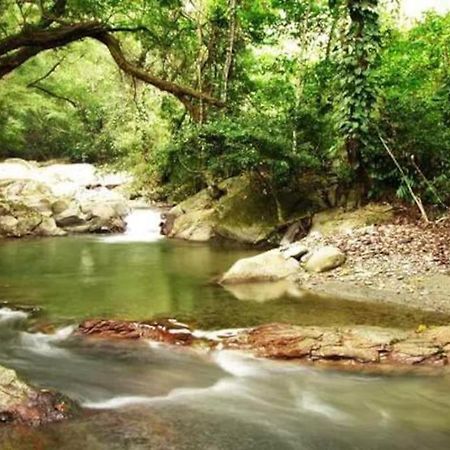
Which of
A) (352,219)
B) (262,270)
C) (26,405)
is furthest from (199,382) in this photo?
(352,219)

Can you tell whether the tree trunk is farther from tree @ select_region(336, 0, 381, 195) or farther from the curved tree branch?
the curved tree branch

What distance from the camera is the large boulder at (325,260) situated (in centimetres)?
1070

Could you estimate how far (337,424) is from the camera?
535cm

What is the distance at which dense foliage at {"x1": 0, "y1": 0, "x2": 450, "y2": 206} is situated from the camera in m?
12.6

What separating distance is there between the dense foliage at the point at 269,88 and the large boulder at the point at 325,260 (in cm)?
311

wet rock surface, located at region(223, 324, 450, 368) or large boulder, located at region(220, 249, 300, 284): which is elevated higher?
large boulder, located at region(220, 249, 300, 284)

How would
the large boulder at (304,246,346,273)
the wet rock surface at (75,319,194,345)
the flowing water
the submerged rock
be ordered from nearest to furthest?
1. the submerged rock
2. the flowing water
3. the wet rock surface at (75,319,194,345)
4. the large boulder at (304,246,346,273)

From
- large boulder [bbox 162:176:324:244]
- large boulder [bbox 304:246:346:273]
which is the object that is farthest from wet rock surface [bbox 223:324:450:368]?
large boulder [bbox 162:176:324:244]

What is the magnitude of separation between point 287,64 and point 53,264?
29.3 feet

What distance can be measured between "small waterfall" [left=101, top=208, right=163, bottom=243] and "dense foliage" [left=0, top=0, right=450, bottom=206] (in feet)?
4.82

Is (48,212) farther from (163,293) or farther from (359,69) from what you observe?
(359,69)

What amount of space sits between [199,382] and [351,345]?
1.80 metres

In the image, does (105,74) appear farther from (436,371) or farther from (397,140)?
(436,371)

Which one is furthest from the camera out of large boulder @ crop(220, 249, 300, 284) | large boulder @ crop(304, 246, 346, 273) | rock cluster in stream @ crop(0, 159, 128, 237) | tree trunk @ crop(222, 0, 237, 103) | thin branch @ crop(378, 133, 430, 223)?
rock cluster in stream @ crop(0, 159, 128, 237)
